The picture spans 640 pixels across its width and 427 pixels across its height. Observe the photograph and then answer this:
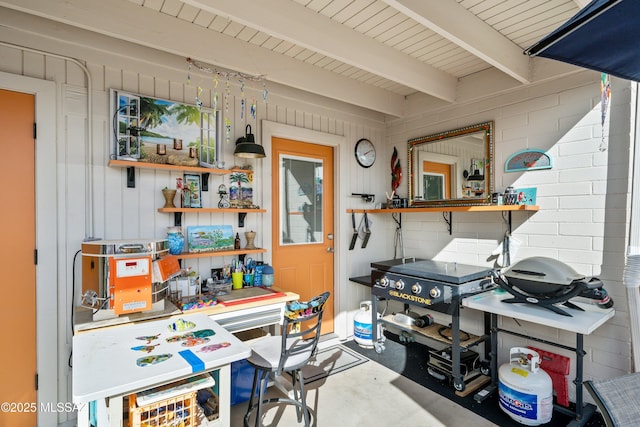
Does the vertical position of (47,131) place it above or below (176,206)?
above

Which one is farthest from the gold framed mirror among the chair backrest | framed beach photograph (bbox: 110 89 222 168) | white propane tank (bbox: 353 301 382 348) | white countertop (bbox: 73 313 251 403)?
white countertop (bbox: 73 313 251 403)

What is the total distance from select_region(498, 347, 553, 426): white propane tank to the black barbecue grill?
0.42 metres

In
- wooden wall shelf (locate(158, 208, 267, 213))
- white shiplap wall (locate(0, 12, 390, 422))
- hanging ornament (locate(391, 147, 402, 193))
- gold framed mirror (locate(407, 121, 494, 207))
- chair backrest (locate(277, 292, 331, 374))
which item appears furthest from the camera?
hanging ornament (locate(391, 147, 402, 193))

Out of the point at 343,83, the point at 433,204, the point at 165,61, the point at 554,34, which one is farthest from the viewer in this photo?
the point at 433,204

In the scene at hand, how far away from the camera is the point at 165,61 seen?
98.8 inches

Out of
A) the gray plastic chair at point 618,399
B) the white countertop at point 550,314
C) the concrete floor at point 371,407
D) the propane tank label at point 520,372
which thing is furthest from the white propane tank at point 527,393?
the gray plastic chair at point 618,399

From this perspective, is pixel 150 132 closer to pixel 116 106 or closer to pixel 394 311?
pixel 116 106

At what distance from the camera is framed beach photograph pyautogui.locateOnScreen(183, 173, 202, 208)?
8.65 feet

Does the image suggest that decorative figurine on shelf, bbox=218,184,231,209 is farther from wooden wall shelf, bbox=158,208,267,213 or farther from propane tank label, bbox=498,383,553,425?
propane tank label, bbox=498,383,553,425

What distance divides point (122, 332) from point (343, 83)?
271 centimetres

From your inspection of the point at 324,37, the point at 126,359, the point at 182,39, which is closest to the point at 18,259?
the point at 126,359

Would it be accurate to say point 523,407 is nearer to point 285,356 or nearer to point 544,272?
point 544,272

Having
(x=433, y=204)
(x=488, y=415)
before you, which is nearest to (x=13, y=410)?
(x=488, y=415)

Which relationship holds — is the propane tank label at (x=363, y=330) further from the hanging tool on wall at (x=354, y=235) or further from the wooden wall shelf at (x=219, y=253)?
the wooden wall shelf at (x=219, y=253)
